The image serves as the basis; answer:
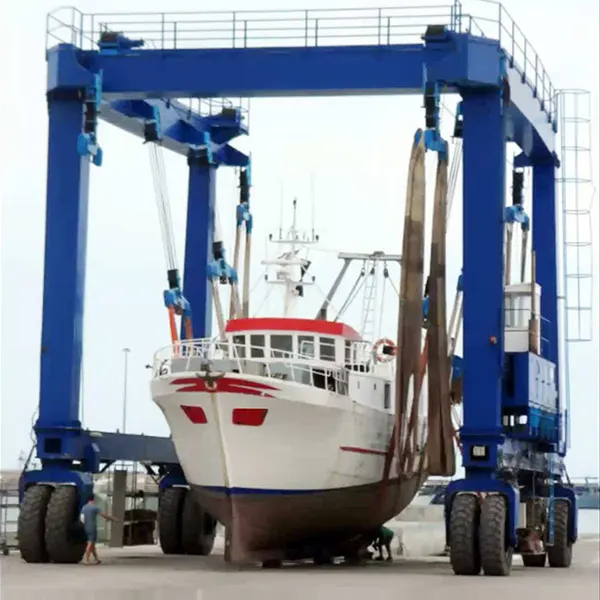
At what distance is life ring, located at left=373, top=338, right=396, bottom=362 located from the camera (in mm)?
41781

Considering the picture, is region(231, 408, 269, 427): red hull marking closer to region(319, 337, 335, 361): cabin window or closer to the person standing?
the person standing

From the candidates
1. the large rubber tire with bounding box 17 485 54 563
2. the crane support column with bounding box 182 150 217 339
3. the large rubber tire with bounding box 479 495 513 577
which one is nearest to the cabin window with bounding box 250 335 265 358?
the large rubber tire with bounding box 17 485 54 563

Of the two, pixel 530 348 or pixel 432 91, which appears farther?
pixel 530 348

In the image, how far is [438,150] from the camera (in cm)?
3684

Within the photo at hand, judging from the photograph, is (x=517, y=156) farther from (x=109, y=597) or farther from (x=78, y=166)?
(x=109, y=597)

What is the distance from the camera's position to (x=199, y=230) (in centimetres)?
4578

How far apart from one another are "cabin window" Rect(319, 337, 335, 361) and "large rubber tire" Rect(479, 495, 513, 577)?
585 centimetres

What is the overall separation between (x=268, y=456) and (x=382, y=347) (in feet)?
32.2

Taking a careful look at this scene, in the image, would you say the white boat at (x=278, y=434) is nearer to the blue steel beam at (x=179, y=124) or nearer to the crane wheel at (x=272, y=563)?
the crane wheel at (x=272, y=563)

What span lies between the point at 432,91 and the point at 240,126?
11112 millimetres

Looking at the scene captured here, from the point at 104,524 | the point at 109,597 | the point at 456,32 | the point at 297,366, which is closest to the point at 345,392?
the point at 297,366

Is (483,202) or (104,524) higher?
(483,202)

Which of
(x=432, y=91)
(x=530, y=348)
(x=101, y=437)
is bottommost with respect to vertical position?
(x=101, y=437)

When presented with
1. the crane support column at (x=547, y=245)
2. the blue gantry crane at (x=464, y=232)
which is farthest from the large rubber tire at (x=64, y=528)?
the crane support column at (x=547, y=245)
